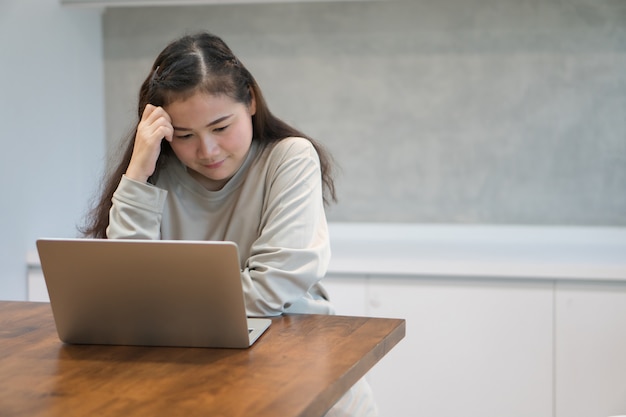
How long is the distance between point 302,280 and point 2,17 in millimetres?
1824

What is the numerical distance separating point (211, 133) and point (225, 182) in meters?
0.17

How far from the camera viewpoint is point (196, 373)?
129 cm

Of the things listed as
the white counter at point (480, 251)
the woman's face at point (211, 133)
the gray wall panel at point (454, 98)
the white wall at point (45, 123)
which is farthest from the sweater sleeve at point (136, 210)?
the gray wall panel at point (454, 98)

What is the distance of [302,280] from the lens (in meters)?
1.73

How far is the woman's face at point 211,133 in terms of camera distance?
6.01 feet

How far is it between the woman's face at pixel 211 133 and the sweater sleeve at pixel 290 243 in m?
0.09

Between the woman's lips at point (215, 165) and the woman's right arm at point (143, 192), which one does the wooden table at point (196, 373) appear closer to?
the woman's right arm at point (143, 192)

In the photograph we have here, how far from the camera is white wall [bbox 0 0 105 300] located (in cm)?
308

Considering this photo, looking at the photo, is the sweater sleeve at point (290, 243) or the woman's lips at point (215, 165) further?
the woman's lips at point (215, 165)

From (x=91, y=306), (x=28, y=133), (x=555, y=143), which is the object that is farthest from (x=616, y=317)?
(x=28, y=133)

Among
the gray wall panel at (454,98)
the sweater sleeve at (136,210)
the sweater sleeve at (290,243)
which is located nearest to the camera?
the sweater sleeve at (290,243)

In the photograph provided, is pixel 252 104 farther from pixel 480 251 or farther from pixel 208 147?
pixel 480 251

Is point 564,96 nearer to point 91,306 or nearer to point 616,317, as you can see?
point 616,317

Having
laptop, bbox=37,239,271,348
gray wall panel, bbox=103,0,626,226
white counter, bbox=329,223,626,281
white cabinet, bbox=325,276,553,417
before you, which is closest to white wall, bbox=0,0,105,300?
gray wall panel, bbox=103,0,626,226
